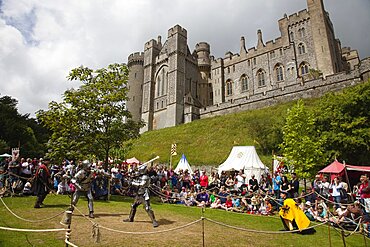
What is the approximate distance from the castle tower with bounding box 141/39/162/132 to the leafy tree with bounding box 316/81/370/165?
44523 mm

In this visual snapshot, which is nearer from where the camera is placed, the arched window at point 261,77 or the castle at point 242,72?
the castle at point 242,72

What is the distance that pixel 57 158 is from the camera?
1396 centimetres

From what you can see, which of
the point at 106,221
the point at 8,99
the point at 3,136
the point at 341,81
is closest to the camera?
the point at 106,221

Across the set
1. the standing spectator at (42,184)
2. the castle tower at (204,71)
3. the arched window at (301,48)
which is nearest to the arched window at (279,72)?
the arched window at (301,48)

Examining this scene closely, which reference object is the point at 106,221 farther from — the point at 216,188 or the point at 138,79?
the point at 138,79

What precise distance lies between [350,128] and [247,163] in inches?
305

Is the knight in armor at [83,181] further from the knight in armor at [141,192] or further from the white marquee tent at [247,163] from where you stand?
the white marquee tent at [247,163]

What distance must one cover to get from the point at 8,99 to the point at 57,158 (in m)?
30.9

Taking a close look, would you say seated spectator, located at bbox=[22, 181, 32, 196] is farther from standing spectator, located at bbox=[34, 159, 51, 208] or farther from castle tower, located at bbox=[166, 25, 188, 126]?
castle tower, located at bbox=[166, 25, 188, 126]

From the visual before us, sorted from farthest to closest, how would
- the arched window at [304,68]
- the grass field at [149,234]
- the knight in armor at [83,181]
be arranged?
1. the arched window at [304,68]
2. the knight in armor at [83,181]
3. the grass field at [149,234]

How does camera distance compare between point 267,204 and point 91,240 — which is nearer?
point 91,240

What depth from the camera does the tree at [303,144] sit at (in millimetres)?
18188

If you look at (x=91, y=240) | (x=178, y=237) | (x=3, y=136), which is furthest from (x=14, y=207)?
(x=3, y=136)

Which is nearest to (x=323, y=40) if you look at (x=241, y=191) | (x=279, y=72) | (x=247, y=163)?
(x=279, y=72)
